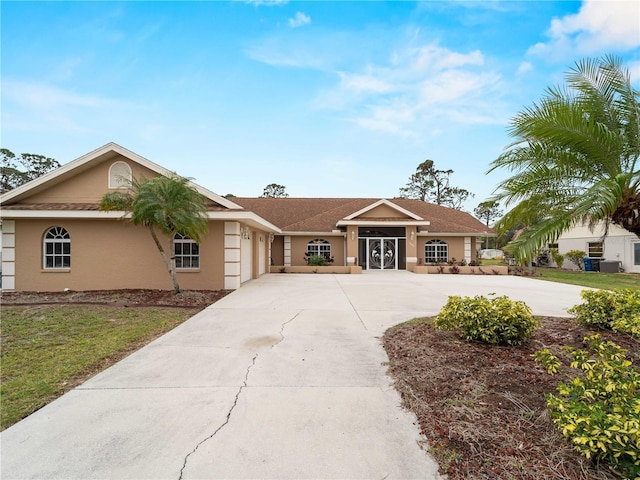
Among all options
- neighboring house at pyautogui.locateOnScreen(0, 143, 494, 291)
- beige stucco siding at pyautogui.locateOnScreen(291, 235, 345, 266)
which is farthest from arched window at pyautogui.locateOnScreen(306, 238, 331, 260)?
neighboring house at pyautogui.locateOnScreen(0, 143, 494, 291)

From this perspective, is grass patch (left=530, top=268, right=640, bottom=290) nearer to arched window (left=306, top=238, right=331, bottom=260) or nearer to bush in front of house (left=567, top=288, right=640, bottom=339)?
bush in front of house (left=567, top=288, right=640, bottom=339)

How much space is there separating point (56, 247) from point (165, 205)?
21.3 feet

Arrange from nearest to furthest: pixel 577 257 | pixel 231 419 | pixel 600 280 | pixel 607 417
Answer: pixel 607 417
pixel 231 419
pixel 600 280
pixel 577 257

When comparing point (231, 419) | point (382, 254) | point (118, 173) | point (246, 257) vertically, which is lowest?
point (231, 419)

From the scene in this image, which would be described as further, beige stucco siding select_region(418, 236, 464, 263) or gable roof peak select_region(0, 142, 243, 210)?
beige stucco siding select_region(418, 236, 464, 263)

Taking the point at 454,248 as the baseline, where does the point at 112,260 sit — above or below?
below

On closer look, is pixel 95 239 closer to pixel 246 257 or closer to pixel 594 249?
pixel 246 257

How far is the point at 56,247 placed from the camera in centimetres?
1230

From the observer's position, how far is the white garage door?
13773 millimetres

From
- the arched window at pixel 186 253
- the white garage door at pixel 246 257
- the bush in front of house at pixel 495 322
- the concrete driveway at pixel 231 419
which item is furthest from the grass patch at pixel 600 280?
the arched window at pixel 186 253

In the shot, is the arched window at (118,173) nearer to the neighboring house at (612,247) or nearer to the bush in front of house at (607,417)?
the bush in front of house at (607,417)

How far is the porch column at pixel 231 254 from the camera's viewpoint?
1221 cm

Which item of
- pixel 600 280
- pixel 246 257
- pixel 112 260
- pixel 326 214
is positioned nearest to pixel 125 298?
pixel 112 260

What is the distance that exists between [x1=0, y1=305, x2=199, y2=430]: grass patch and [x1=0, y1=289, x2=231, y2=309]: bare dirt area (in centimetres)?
60
